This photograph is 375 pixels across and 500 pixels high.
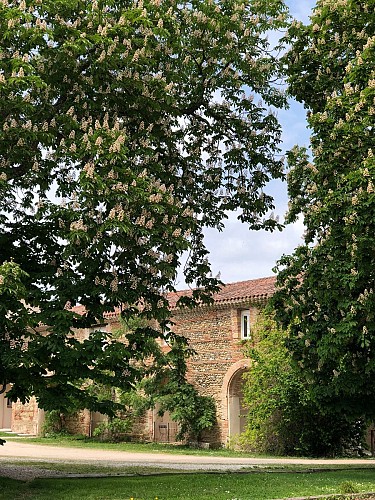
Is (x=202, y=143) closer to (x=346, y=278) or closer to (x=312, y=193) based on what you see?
(x=312, y=193)

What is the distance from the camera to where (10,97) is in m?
11.2

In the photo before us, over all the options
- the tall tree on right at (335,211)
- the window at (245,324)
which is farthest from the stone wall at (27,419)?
the tall tree on right at (335,211)

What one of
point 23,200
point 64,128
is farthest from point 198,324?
point 64,128

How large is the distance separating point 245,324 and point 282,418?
4.77 m

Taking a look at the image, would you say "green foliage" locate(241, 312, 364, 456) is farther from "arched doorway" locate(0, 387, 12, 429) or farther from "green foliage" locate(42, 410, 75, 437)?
"arched doorway" locate(0, 387, 12, 429)

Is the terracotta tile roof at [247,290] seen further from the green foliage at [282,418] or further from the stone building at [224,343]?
the green foliage at [282,418]

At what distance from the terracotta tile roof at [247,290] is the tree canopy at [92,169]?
1360 centimetres

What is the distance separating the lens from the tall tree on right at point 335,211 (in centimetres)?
1277

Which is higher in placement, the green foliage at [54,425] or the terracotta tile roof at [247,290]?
the terracotta tile roof at [247,290]

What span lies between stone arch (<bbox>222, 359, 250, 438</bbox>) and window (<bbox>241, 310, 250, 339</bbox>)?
104cm

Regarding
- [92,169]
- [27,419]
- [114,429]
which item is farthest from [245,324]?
[92,169]

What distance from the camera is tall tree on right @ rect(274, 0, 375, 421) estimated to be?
1277 cm

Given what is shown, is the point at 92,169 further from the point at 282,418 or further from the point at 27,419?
the point at 27,419

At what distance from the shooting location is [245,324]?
2866 cm
